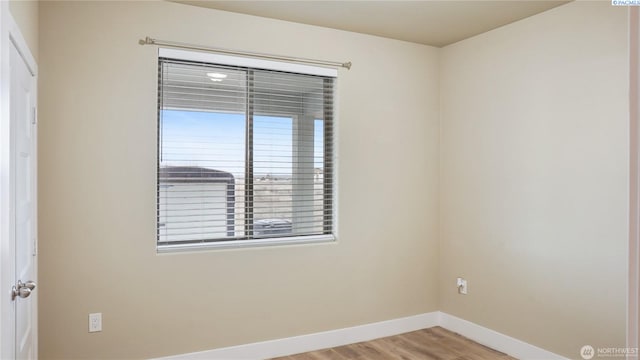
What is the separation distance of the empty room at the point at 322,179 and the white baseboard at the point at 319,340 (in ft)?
0.06

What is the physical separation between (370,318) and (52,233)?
2.47 m

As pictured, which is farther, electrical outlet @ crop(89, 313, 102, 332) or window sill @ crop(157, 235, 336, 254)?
window sill @ crop(157, 235, 336, 254)

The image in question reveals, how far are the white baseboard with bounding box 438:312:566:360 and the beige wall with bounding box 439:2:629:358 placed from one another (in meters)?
0.05

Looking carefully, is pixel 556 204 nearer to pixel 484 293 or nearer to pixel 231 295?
pixel 484 293

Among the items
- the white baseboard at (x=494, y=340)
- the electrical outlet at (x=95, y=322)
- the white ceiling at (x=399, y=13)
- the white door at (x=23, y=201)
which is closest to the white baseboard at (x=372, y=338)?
the white baseboard at (x=494, y=340)

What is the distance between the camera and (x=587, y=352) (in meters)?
2.97

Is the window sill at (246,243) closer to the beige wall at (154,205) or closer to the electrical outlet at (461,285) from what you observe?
the beige wall at (154,205)

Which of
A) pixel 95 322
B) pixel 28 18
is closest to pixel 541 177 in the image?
pixel 95 322

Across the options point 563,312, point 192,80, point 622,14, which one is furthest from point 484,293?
point 192,80

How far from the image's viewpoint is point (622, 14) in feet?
9.07

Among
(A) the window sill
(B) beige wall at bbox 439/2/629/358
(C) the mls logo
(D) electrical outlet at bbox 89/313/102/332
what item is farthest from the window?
(C) the mls logo

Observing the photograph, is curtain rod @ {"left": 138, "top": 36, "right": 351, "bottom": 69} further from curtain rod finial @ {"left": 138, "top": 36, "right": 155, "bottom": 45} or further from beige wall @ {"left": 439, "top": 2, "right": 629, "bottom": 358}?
beige wall @ {"left": 439, "top": 2, "right": 629, "bottom": 358}

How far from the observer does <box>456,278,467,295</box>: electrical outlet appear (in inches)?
155
